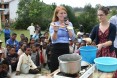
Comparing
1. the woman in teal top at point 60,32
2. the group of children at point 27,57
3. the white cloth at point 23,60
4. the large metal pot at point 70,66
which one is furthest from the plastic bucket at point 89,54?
the white cloth at point 23,60

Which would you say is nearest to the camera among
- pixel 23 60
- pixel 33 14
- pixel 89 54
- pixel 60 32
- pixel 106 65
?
pixel 106 65

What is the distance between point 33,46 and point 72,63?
15.7ft

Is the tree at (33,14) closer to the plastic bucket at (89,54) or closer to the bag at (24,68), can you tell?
the bag at (24,68)

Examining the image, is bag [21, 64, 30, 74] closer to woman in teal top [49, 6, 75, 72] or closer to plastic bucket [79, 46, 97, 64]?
woman in teal top [49, 6, 75, 72]

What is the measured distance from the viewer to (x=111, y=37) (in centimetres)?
309

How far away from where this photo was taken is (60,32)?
119 inches

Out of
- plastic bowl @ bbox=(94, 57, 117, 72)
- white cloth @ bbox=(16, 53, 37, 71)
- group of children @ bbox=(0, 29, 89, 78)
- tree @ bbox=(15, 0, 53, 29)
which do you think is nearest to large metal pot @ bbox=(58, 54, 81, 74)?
plastic bowl @ bbox=(94, 57, 117, 72)

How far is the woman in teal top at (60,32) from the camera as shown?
296cm

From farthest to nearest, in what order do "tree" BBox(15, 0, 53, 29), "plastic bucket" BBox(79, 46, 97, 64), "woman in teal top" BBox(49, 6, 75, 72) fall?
"tree" BBox(15, 0, 53, 29) < "woman in teal top" BBox(49, 6, 75, 72) < "plastic bucket" BBox(79, 46, 97, 64)

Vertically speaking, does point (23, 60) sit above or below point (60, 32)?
below

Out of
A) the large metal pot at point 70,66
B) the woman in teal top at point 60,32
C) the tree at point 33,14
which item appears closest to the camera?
the large metal pot at point 70,66

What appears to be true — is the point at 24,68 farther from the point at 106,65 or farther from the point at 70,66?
the point at 70,66

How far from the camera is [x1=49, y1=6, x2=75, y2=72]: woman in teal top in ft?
9.70

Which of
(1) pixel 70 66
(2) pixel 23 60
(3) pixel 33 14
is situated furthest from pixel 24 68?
(3) pixel 33 14
